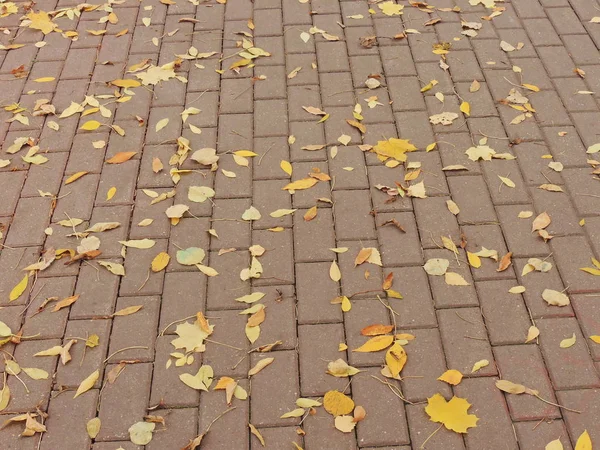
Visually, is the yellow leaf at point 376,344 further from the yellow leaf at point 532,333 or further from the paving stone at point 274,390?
the yellow leaf at point 532,333

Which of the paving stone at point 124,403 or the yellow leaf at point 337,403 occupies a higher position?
the paving stone at point 124,403

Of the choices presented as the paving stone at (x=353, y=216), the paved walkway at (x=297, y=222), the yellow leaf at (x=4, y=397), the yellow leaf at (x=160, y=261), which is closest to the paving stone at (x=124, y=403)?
the paved walkway at (x=297, y=222)

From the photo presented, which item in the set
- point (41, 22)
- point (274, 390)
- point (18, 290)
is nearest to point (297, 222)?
point (274, 390)

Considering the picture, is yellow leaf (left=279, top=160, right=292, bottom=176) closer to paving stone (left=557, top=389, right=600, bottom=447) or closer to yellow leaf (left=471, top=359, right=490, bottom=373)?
yellow leaf (left=471, top=359, right=490, bottom=373)

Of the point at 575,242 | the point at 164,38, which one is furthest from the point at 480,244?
the point at 164,38

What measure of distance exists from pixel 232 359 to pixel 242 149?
52.2 inches

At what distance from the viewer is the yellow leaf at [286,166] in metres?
3.48

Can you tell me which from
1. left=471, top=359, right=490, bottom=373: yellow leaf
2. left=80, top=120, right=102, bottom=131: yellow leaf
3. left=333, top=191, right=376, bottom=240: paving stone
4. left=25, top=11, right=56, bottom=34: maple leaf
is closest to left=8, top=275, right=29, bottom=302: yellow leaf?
left=80, top=120, right=102, bottom=131: yellow leaf

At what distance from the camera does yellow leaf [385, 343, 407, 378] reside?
2.69 metres

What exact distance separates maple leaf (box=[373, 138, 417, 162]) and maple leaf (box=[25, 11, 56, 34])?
2528 mm

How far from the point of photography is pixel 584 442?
2.50 metres

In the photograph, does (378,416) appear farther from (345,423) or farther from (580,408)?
(580,408)

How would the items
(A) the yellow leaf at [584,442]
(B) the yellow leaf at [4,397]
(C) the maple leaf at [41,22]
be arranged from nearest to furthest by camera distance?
(A) the yellow leaf at [584,442]
(B) the yellow leaf at [4,397]
(C) the maple leaf at [41,22]

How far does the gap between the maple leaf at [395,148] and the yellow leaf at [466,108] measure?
1.51 feet
